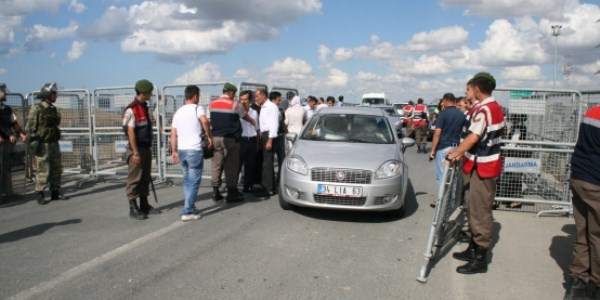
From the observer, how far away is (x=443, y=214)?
4574 millimetres

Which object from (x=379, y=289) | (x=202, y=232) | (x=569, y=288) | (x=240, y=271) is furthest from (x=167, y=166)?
(x=569, y=288)

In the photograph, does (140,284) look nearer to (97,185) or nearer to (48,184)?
(48,184)

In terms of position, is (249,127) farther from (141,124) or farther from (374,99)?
(374,99)

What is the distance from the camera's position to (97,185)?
376 inches

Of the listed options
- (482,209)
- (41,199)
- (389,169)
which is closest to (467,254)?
(482,209)

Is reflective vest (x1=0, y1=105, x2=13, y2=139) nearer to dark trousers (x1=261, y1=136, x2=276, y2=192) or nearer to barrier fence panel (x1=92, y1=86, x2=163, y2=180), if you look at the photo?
barrier fence panel (x1=92, y1=86, x2=163, y2=180)

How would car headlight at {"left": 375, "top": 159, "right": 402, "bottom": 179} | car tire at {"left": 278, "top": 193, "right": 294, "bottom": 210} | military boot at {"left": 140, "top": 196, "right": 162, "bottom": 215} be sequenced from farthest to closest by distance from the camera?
1. car tire at {"left": 278, "top": 193, "right": 294, "bottom": 210}
2. military boot at {"left": 140, "top": 196, "right": 162, "bottom": 215}
3. car headlight at {"left": 375, "top": 159, "right": 402, "bottom": 179}

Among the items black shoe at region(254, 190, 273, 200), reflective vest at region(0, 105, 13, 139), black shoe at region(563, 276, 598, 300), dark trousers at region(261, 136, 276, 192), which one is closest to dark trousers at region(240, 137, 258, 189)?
dark trousers at region(261, 136, 276, 192)

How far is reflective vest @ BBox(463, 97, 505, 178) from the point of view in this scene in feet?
14.8

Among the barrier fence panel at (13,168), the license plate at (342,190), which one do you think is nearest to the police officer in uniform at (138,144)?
the license plate at (342,190)

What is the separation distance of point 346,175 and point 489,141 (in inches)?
82.2

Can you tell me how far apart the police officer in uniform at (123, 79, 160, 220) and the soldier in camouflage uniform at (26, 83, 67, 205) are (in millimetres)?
2232

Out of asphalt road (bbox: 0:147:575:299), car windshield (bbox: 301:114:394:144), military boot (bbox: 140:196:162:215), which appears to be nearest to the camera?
asphalt road (bbox: 0:147:575:299)

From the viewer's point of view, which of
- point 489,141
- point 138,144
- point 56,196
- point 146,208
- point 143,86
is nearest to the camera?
point 489,141
